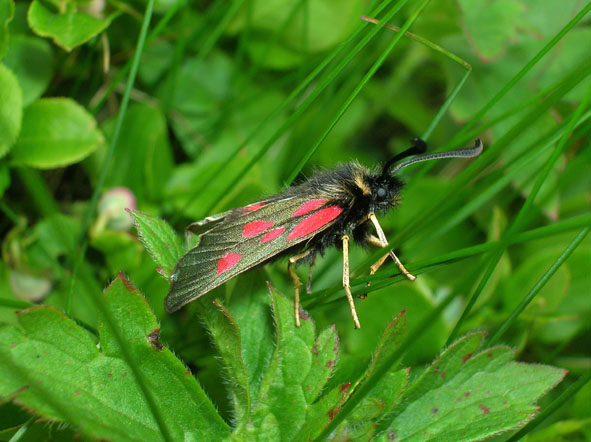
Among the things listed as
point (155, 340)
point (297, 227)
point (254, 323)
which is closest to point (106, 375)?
point (155, 340)

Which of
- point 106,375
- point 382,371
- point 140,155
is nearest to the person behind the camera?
point 382,371

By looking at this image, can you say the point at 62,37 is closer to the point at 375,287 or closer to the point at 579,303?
the point at 375,287

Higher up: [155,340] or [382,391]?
[382,391]

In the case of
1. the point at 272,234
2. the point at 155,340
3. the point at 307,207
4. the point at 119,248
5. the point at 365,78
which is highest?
the point at 365,78

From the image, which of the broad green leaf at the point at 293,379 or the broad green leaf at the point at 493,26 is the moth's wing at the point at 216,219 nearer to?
the broad green leaf at the point at 293,379

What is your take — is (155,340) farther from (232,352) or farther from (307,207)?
(307,207)

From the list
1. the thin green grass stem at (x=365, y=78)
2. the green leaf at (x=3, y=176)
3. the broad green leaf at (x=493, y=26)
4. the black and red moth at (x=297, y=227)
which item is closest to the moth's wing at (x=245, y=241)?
the black and red moth at (x=297, y=227)

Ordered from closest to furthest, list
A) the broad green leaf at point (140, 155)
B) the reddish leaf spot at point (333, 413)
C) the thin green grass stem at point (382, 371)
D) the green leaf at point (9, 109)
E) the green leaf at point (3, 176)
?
the thin green grass stem at point (382, 371)
the reddish leaf spot at point (333, 413)
the green leaf at point (9, 109)
the green leaf at point (3, 176)
the broad green leaf at point (140, 155)

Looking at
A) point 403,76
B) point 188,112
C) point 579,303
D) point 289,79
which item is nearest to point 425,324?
point 579,303

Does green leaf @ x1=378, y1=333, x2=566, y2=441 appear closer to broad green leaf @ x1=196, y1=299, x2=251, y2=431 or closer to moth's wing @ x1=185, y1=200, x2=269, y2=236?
broad green leaf @ x1=196, y1=299, x2=251, y2=431
